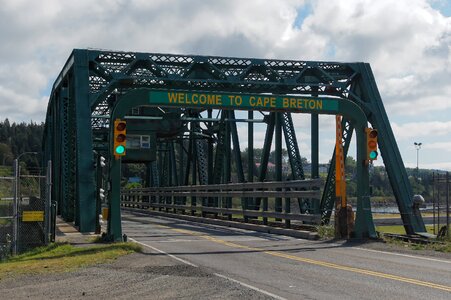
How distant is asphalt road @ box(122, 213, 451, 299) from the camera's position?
923 centimetres

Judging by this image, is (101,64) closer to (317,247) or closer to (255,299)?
(317,247)

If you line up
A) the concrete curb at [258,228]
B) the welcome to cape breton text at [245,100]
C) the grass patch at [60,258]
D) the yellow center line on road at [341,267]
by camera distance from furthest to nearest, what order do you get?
1. the concrete curb at [258,228]
2. the welcome to cape breton text at [245,100]
3. the grass patch at [60,258]
4. the yellow center line on road at [341,267]

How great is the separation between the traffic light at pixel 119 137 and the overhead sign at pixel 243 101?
4.79 feet

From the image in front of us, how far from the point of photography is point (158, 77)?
83.5 feet

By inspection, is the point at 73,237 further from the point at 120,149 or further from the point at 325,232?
the point at 325,232

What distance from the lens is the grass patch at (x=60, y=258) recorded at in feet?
39.4

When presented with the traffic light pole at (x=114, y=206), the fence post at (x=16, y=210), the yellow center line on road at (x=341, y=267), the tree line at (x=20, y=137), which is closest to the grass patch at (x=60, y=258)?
the fence post at (x=16, y=210)

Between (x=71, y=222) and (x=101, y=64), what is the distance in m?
6.65

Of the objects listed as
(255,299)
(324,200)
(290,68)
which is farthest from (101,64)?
(255,299)

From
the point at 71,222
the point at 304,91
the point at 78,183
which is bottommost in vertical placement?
the point at 71,222

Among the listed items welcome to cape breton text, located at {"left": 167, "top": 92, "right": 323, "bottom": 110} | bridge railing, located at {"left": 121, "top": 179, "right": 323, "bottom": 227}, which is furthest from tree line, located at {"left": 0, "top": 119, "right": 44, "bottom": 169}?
welcome to cape breton text, located at {"left": 167, "top": 92, "right": 323, "bottom": 110}

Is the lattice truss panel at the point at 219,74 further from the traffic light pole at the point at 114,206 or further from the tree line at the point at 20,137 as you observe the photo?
the tree line at the point at 20,137

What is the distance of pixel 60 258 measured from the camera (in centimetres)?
1340

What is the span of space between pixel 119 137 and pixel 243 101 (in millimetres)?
4099
